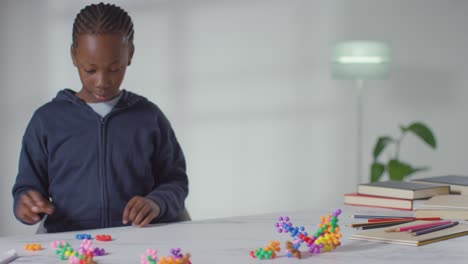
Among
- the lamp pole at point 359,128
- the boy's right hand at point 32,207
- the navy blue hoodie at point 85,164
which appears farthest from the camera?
the lamp pole at point 359,128

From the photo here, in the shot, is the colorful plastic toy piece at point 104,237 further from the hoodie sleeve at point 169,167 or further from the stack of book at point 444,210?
the stack of book at point 444,210

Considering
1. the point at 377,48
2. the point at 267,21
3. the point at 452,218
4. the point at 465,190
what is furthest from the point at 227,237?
the point at 267,21

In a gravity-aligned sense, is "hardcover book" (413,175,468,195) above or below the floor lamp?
below

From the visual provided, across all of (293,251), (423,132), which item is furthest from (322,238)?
(423,132)

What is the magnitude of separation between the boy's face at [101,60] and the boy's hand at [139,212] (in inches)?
10.0

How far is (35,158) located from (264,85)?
11.0ft

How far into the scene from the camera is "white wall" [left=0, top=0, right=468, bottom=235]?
4.64 meters

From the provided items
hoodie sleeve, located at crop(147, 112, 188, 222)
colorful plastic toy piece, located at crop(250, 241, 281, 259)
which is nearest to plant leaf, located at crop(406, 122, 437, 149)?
hoodie sleeve, located at crop(147, 112, 188, 222)

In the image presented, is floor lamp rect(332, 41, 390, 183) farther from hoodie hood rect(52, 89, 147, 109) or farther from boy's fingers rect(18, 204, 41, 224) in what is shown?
boy's fingers rect(18, 204, 41, 224)

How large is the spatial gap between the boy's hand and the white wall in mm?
3113

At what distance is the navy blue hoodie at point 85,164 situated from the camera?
182 centimetres

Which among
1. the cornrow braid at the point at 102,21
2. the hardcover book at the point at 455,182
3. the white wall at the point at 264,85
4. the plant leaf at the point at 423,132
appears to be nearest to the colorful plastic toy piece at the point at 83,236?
the cornrow braid at the point at 102,21

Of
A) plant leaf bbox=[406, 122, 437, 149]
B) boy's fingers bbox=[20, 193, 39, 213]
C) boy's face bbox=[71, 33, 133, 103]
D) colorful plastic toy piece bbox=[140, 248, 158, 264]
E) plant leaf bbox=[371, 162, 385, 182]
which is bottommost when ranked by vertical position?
plant leaf bbox=[371, 162, 385, 182]

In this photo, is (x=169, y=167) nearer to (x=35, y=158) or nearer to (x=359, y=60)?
(x=35, y=158)
